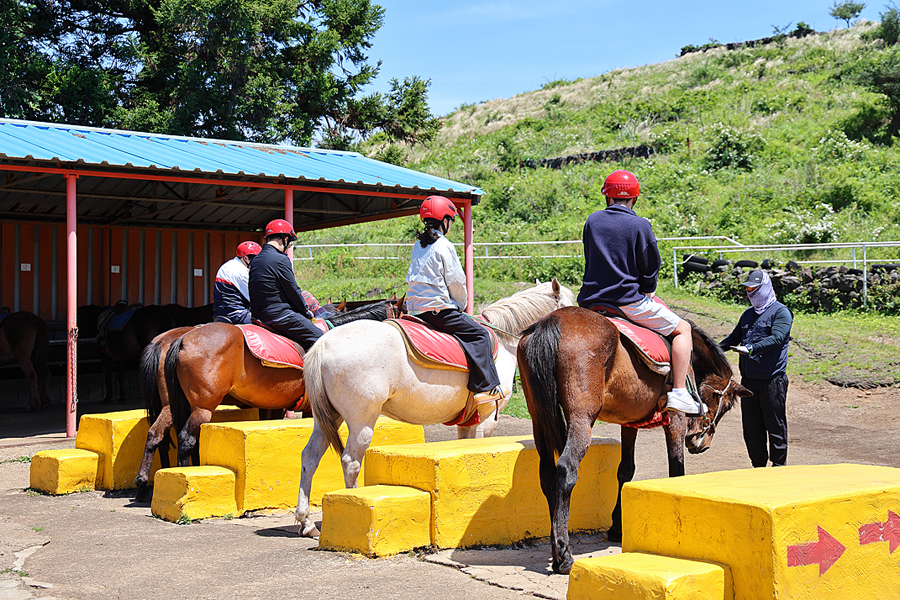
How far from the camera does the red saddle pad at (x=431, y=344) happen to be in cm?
596

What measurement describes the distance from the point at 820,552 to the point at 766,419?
3705 millimetres

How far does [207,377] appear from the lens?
6.99 m

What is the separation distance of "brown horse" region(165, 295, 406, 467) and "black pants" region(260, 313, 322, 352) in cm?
34

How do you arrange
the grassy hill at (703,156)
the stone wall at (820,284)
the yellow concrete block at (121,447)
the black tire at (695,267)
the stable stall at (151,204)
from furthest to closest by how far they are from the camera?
1. the grassy hill at (703,156)
2. the black tire at (695,267)
3. the stone wall at (820,284)
4. the stable stall at (151,204)
5. the yellow concrete block at (121,447)

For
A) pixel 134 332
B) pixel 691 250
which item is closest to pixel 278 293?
pixel 134 332

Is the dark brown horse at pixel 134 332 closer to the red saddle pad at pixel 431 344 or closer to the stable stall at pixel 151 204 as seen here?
the stable stall at pixel 151 204

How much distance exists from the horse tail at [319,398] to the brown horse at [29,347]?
935 centimetres

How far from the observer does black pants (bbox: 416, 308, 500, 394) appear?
6248 mm

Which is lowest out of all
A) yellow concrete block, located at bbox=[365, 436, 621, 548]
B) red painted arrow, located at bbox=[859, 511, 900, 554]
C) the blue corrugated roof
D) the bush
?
yellow concrete block, located at bbox=[365, 436, 621, 548]

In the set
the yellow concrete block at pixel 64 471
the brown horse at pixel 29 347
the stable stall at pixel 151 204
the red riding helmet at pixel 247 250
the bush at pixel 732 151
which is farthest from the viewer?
the bush at pixel 732 151

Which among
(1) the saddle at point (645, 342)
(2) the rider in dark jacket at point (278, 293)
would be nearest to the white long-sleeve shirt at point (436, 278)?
(1) the saddle at point (645, 342)

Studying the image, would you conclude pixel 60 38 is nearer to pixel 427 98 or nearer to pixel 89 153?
pixel 427 98

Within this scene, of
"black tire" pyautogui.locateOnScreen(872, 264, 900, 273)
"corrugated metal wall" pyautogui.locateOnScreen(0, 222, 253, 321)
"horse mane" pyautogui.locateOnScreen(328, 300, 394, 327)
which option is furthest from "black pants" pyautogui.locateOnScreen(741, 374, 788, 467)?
"corrugated metal wall" pyautogui.locateOnScreen(0, 222, 253, 321)

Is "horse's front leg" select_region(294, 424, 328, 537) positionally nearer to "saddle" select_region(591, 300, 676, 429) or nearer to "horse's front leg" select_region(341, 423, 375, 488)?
"horse's front leg" select_region(341, 423, 375, 488)
